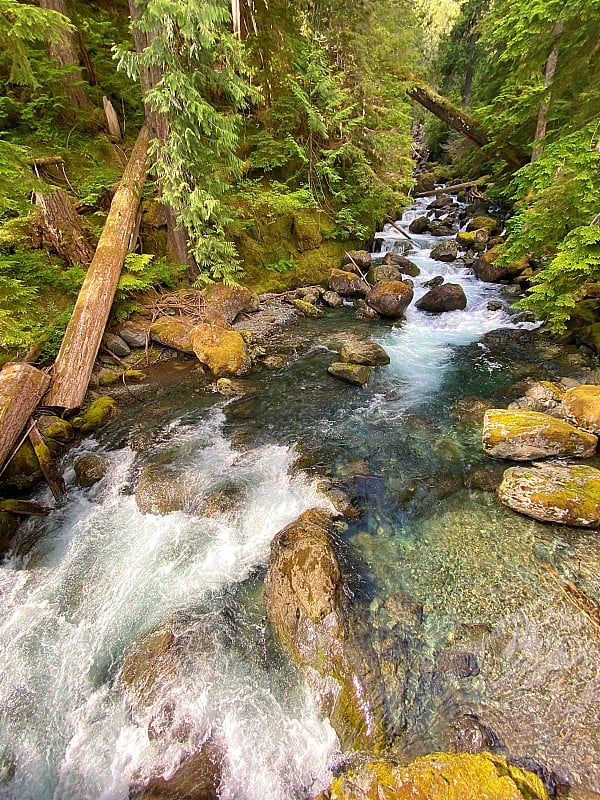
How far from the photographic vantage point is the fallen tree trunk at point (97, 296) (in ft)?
21.1

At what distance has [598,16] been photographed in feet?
23.8

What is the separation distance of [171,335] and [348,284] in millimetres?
6585

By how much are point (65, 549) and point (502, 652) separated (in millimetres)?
4975

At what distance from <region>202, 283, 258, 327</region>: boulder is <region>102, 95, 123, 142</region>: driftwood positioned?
5.59 meters

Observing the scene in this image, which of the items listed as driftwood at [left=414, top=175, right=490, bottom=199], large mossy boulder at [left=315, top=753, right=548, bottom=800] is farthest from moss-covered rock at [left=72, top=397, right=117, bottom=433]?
driftwood at [left=414, top=175, right=490, bottom=199]

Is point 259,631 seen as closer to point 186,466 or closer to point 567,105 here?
point 186,466

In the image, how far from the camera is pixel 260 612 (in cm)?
392

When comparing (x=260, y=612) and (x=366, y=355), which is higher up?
(x=366, y=355)

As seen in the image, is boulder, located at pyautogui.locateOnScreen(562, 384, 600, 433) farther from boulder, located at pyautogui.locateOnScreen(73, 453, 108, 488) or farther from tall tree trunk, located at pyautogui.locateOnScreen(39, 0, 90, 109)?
tall tree trunk, located at pyautogui.locateOnScreen(39, 0, 90, 109)

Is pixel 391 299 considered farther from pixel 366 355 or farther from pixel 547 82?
pixel 547 82

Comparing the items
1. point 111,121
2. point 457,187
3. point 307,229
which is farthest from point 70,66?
point 457,187

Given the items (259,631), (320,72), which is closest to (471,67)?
(320,72)

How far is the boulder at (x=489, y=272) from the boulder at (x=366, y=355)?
6917 millimetres

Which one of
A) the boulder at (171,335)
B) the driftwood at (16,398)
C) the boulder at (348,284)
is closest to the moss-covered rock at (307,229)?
the boulder at (348,284)
